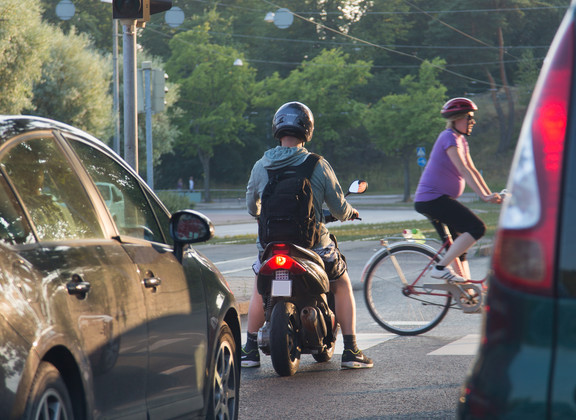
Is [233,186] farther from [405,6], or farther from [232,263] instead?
[232,263]

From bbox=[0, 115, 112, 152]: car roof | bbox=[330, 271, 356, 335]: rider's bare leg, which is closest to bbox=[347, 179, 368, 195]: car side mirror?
bbox=[330, 271, 356, 335]: rider's bare leg

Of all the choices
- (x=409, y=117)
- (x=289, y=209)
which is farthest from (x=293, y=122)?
(x=409, y=117)

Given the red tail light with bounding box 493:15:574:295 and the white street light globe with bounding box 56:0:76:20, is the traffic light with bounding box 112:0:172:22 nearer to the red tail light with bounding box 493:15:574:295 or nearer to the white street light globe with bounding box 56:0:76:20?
the red tail light with bounding box 493:15:574:295

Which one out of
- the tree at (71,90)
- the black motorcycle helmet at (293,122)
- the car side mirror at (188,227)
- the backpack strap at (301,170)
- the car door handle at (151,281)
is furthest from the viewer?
the tree at (71,90)

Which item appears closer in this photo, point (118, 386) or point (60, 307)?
point (60, 307)

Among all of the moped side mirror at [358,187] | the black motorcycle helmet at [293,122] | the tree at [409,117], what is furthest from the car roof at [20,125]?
the tree at [409,117]

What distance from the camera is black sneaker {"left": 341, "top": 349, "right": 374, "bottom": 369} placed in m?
6.85

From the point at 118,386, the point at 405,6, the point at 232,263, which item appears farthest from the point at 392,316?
the point at 405,6

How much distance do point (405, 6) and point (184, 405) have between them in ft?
297

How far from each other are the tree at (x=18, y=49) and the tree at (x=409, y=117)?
3293 cm

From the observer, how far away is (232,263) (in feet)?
56.0

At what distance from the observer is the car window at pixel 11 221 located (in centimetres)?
303

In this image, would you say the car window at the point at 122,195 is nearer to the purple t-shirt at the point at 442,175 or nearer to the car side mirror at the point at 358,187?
the car side mirror at the point at 358,187

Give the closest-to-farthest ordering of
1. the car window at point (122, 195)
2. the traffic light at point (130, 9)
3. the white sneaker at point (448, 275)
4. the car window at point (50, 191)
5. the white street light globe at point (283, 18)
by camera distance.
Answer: the car window at point (50, 191) → the car window at point (122, 195) → the white sneaker at point (448, 275) → the traffic light at point (130, 9) → the white street light globe at point (283, 18)
